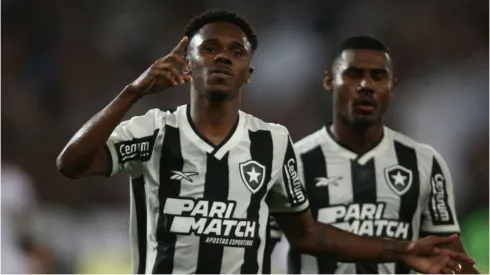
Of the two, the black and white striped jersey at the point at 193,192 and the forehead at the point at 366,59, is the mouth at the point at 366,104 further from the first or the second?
the black and white striped jersey at the point at 193,192

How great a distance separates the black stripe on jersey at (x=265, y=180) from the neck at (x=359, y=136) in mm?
688

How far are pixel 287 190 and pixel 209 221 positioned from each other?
0.30 meters

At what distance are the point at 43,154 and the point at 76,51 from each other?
639mm

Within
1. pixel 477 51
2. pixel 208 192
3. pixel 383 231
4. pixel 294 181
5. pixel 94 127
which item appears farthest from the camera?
pixel 477 51

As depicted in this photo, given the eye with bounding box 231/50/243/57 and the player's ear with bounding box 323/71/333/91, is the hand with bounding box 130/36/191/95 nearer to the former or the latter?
the eye with bounding box 231/50/243/57

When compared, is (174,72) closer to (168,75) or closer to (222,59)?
(168,75)

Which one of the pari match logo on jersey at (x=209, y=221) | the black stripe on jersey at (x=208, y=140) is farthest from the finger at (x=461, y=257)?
the black stripe on jersey at (x=208, y=140)

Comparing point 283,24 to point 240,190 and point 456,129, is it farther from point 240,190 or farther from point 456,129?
point 240,190

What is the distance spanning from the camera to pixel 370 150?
9.79 feet

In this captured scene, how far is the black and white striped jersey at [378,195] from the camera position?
111 inches

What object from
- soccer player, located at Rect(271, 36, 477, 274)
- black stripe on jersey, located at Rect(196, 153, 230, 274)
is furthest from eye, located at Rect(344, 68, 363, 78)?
black stripe on jersey, located at Rect(196, 153, 230, 274)

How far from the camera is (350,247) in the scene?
8.21 feet

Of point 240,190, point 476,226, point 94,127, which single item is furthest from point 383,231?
point 476,226

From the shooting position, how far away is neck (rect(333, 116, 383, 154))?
2989mm
